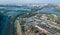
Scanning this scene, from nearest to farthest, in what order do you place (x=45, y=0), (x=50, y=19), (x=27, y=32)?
(x=27, y=32) < (x=50, y=19) < (x=45, y=0)

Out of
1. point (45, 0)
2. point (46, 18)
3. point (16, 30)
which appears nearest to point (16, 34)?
point (16, 30)

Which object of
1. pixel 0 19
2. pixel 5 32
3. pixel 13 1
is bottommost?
pixel 5 32

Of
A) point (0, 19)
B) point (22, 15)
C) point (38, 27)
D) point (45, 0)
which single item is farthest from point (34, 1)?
point (0, 19)

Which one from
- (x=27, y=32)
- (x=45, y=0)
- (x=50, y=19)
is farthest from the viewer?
(x=45, y=0)

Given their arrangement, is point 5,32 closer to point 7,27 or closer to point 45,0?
point 7,27

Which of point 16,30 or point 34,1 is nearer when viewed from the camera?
point 16,30

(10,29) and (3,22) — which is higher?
(3,22)

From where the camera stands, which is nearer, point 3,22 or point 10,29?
point 10,29

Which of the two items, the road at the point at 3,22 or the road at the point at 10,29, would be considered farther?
the road at the point at 3,22

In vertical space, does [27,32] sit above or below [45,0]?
below

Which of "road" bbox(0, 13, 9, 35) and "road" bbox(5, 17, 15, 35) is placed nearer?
"road" bbox(5, 17, 15, 35)
